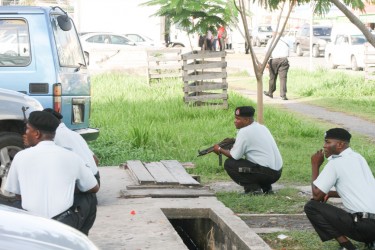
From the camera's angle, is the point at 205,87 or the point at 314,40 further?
the point at 314,40

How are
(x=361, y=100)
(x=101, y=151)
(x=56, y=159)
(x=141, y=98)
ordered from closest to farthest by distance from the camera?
1. (x=56, y=159)
2. (x=101, y=151)
3. (x=141, y=98)
4. (x=361, y=100)

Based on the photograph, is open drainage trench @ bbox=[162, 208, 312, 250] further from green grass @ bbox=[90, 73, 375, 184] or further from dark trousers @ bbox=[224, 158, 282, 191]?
green grass @ bbox=[90, 73, 375, 184]

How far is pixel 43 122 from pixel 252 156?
15.7 ft

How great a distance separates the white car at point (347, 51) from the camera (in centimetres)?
3688

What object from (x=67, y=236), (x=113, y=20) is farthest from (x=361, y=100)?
(x=113, y=20)

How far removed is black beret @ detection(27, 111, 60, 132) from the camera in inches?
272

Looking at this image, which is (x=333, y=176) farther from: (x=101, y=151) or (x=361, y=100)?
(x=361, y=100)

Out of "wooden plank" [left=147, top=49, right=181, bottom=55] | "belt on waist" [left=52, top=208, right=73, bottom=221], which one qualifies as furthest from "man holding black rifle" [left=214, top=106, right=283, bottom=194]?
"wooden plank" [left=147, top=49, right=181, bottom=55]

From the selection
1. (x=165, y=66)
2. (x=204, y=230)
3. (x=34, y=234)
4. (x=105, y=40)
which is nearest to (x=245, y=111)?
(x=204, y=230)

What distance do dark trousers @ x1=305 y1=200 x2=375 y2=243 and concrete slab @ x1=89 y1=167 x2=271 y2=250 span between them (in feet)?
1.88

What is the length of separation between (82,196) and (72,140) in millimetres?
1566

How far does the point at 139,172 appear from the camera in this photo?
37.6 feet

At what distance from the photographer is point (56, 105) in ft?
38.2

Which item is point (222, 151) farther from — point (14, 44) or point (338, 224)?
point (338, 224)
